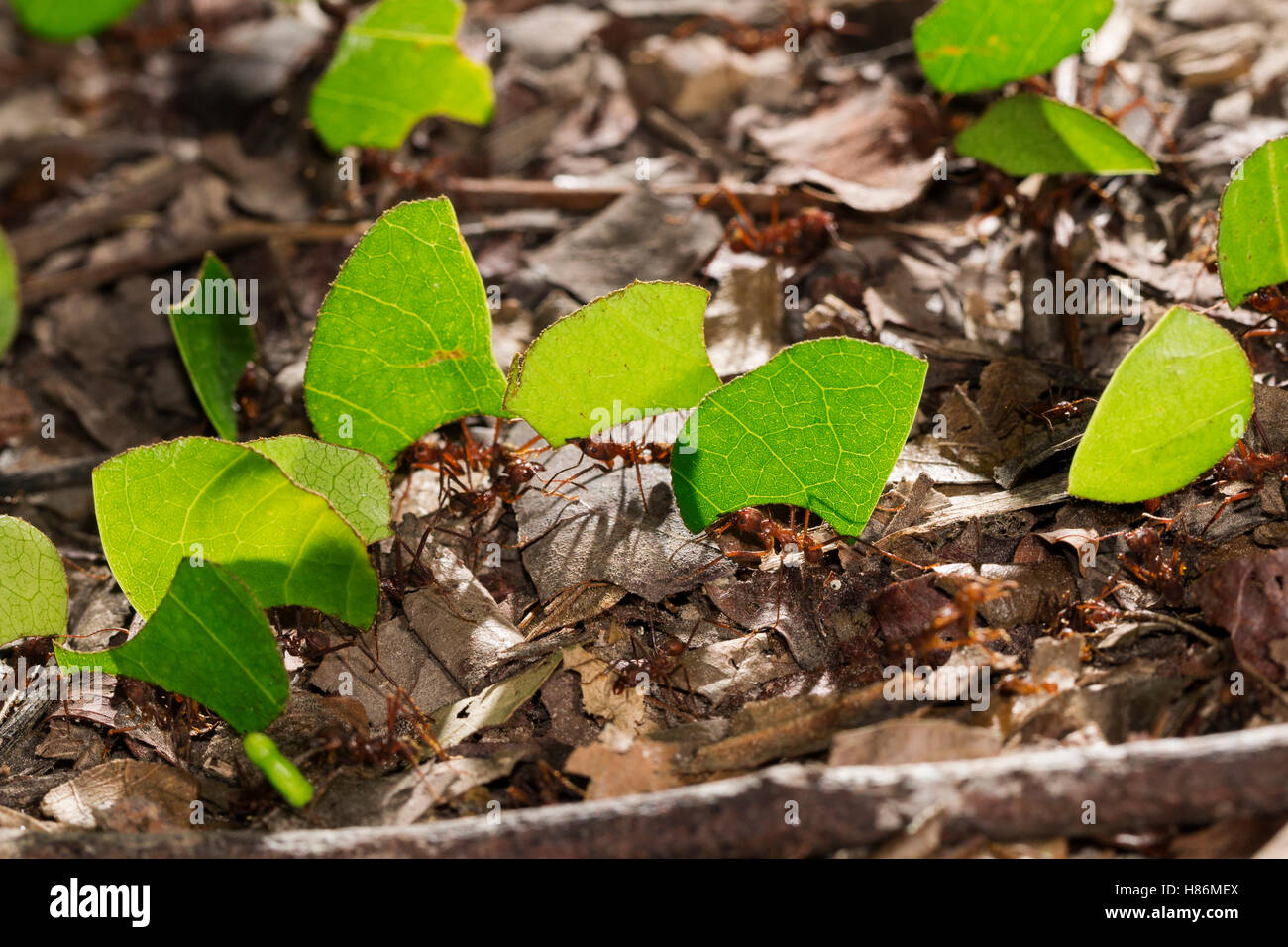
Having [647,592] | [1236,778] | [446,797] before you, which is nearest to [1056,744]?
[1236,778]

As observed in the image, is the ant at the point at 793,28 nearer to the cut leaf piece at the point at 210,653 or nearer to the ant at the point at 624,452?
the ant at the point at 624,452

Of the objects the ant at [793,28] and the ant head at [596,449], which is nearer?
the ant head at [596,449]

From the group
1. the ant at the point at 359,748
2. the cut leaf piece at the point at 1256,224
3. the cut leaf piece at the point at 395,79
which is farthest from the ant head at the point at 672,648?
the cut leaf piece at the point at 395,79

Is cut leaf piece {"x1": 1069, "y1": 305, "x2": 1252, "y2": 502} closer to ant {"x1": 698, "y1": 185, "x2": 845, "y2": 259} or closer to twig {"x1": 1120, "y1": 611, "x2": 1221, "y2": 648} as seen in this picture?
twig {"x1": 1120, "y1": 611, "x2": 1221, "y2": 648}

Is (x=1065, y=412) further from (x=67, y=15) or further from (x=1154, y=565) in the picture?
(x=67, y=15)

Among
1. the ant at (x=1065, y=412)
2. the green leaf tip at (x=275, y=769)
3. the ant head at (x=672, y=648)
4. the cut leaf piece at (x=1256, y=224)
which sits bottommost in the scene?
the green leaf tip at (x=275, y=769)

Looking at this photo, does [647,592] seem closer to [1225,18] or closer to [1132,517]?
[1132,517]
